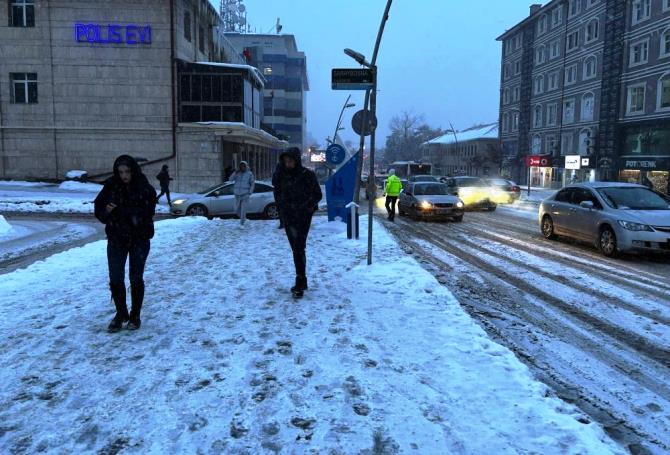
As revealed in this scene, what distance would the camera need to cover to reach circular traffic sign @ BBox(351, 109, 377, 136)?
9.16 m

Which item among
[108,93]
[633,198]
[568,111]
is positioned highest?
[568,111]

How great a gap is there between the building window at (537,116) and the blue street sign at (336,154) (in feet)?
168

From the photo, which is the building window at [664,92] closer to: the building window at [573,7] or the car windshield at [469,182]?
the building window at [573,7]

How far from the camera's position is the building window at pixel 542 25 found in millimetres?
59266

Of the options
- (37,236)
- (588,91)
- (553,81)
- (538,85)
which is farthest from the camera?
(538,85)

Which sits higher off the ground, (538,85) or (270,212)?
(538,85)

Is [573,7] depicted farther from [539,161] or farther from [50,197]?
[50,197]

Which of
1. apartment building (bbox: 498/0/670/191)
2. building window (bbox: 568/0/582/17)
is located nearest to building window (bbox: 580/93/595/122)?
apartment building (bbox: 498/0/670/191)

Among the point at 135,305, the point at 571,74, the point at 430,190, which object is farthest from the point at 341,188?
the point at 571,74

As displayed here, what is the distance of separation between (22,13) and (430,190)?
78.5 feet

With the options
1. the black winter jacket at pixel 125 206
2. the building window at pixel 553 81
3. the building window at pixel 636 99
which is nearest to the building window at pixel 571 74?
the building window at pixel 553 81

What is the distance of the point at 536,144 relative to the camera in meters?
60.8

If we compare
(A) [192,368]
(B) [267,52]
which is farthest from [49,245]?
(B) [267,52]

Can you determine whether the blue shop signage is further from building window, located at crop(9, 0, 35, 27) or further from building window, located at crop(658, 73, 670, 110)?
building window, located at crop(658, 73, 670, 110)
